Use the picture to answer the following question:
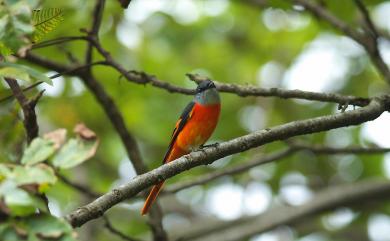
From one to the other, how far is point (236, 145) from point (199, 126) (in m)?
2.09

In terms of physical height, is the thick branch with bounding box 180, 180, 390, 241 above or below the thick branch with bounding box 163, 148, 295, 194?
above

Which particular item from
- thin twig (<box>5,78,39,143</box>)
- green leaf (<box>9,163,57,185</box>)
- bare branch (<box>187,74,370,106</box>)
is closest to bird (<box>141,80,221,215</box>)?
bare branch (<box>187,74,370,106</box>)

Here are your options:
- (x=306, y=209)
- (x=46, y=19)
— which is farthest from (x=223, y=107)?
(x=46, y=19)

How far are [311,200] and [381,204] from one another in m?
1.51

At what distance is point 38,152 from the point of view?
215 cm

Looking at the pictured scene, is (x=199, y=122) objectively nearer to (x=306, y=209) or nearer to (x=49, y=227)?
(x=306, y=209)

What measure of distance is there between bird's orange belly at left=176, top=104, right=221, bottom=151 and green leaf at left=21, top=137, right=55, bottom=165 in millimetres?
3326

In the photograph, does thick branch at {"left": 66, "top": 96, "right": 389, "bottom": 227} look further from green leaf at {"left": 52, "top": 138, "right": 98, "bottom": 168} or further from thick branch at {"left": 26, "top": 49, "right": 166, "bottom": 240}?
thick branch at {"left": 26, "top": 49, "right": 166, "bottom": 240}

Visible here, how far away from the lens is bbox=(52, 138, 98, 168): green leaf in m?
2.27

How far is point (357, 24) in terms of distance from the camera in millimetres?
7750

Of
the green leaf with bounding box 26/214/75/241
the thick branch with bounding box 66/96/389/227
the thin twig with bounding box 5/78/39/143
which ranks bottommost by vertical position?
the green leaf with bounding box 26/214/75/241

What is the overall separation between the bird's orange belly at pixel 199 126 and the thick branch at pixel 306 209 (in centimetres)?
174

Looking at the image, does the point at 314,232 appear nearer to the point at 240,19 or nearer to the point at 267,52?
the point at 267,52

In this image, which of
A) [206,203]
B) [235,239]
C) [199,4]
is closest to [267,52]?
[199,4]
